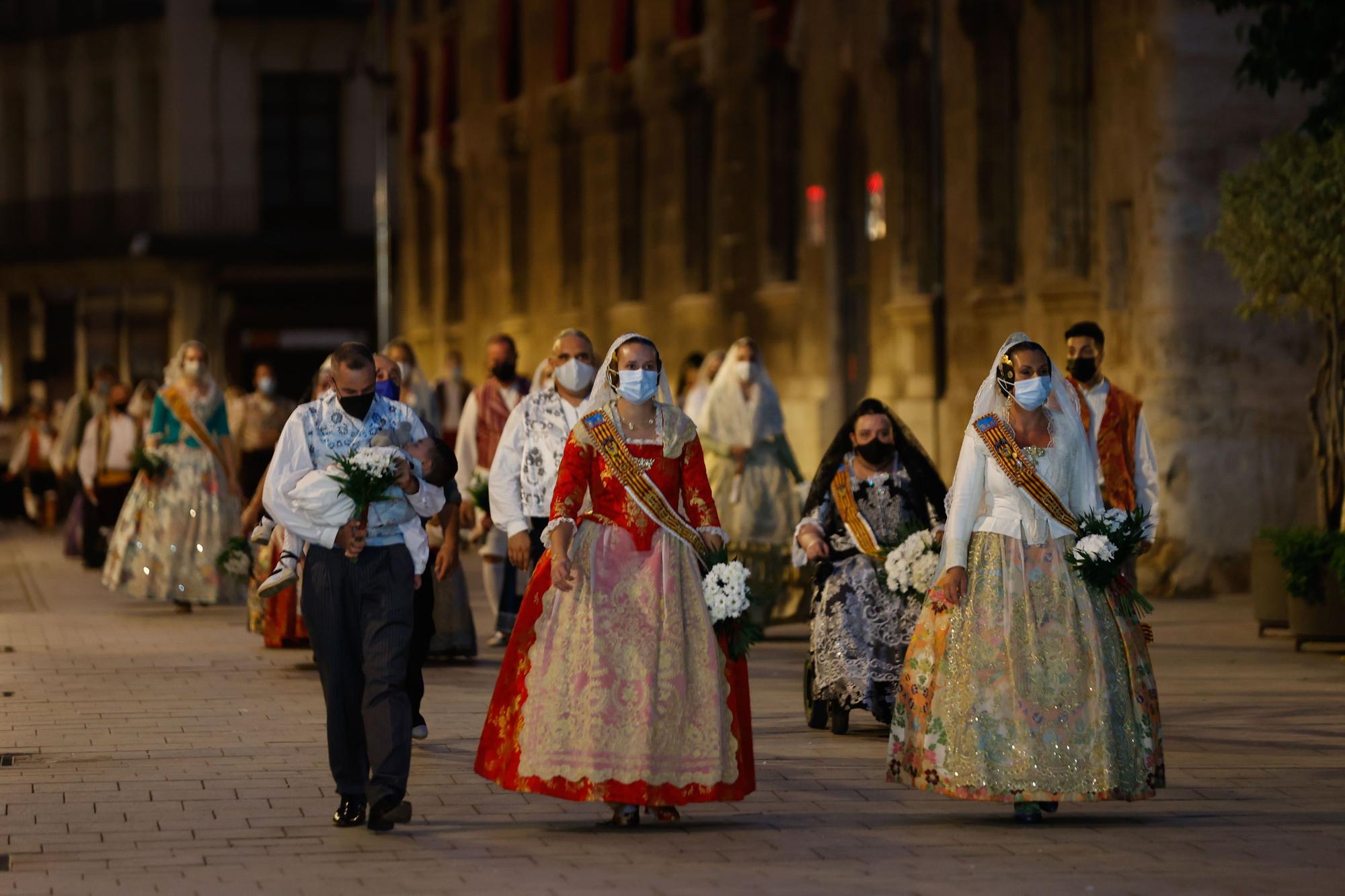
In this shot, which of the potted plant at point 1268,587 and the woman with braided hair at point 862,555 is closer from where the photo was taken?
the woman with braided hair at point 862,555

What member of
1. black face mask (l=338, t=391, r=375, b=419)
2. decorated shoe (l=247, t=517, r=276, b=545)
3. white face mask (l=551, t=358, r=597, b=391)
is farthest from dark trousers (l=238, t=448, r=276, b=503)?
black face mask (l=338, t=391, r=375, b=419)

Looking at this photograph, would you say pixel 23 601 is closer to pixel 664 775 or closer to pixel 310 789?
pixel 310 789

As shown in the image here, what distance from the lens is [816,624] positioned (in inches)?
483

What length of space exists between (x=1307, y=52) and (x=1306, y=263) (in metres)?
1.83

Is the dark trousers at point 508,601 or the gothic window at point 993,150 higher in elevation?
the gothic window at point 993,150

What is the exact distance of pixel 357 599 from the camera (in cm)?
946

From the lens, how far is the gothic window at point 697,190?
3369 centimetres

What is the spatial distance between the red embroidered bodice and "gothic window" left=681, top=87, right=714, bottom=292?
24129mm

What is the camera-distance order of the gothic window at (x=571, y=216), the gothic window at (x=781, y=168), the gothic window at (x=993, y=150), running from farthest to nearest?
the gothic window at (x=571, y=216)
the gothic window at (x=781, y=168)
the gothic window at (x=993, y=150)

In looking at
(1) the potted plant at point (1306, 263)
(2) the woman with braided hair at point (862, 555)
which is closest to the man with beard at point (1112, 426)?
(2) the woman with braided hair at point (862, 555)

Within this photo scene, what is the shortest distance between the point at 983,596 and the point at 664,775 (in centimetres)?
131

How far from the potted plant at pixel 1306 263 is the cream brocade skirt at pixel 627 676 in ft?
23.3

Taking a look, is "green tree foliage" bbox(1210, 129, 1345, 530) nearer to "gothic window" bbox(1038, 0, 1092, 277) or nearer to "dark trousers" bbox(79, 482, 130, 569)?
"gothic window" bbox(1038, 0, 1092, 277)

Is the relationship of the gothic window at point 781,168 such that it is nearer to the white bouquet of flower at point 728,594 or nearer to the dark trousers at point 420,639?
the dark trousers at point 420,639
